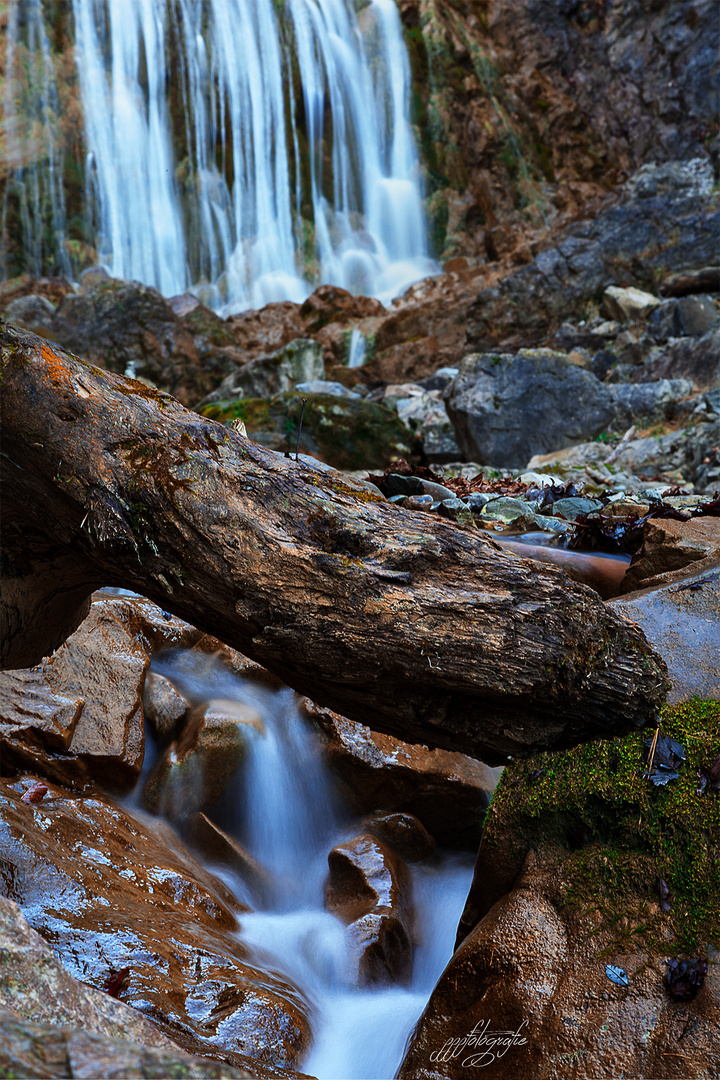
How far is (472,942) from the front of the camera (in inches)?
86.3

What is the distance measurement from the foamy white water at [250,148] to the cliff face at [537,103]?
0.92 m

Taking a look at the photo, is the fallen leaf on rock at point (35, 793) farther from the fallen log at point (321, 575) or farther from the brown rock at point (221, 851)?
the fallen log at point (321, 575)

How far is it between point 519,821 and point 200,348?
14872mm

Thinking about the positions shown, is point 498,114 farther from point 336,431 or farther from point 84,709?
point 84,709

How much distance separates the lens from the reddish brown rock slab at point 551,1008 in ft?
5.77

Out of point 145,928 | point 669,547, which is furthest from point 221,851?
point 669,547

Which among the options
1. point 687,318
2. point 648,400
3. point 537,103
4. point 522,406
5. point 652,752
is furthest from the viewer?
point 537,103

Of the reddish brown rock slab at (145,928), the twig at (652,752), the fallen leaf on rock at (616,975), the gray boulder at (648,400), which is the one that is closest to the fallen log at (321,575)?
the twig at (652,752)

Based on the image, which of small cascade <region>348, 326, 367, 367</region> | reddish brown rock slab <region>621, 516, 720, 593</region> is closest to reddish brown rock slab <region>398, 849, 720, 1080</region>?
reddish brown rock slab <region>621, 516, 720, 593</region>

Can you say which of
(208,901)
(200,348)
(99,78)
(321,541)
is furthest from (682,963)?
(99,78)

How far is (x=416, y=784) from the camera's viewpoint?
3.80 metres

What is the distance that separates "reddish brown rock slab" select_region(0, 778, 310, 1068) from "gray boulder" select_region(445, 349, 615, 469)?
7.81 meters

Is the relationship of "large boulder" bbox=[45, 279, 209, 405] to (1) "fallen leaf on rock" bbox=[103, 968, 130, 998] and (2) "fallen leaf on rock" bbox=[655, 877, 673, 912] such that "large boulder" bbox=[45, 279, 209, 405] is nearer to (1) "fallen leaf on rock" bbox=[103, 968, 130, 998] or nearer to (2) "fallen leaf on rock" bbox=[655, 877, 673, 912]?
(1) "fallen leaf on rock" bbox=[103, 968, 130, 998]

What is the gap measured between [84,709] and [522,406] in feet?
25.8
